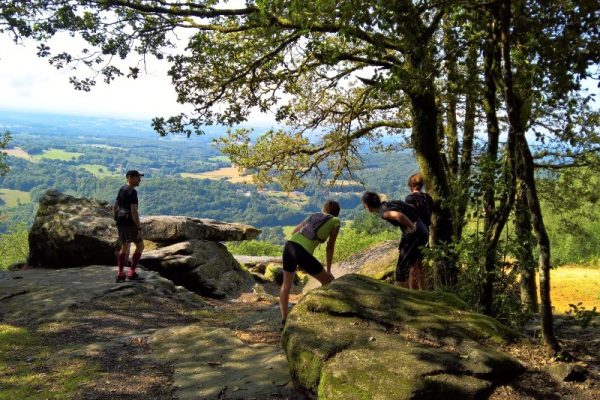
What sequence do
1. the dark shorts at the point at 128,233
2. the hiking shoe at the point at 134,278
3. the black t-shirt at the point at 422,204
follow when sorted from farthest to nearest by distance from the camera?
the hiking shoe at the point at 134,278 < the dark shorts at the point at 128,233 < the black t-shirt at the point at 422,204

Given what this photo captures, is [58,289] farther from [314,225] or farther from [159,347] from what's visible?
[314,225]

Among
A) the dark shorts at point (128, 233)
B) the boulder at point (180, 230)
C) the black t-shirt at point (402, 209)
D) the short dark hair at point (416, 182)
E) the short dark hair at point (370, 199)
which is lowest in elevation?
the boulder at point (180, 230)

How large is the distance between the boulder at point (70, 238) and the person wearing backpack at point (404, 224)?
1072 cm

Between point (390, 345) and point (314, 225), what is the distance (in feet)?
8.42

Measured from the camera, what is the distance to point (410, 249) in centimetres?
880

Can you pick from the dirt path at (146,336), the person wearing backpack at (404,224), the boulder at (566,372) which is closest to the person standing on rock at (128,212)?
the dirt path at (146,336)

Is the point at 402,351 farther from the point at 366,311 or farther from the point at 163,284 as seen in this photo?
the point at 163,284

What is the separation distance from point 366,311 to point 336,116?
43.4 feet

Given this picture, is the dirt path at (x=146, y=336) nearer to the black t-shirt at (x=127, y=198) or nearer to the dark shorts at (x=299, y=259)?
the dark shorts at (x=299, y=259)

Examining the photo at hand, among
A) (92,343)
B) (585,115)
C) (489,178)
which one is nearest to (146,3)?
(92,343)

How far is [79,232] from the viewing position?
1585 cm

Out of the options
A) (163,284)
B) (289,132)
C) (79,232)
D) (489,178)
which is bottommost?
(163,284)

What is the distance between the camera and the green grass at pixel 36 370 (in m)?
6.34

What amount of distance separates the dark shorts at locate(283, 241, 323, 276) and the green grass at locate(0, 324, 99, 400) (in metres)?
3.35
